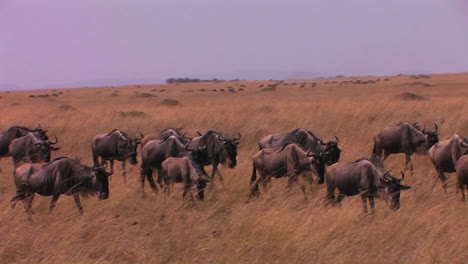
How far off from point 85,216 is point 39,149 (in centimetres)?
400

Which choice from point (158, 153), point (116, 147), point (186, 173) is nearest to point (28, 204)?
point (186, 173)

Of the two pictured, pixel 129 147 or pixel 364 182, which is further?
pixel 129 147

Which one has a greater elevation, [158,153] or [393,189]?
[158,153]

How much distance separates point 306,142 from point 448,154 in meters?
2.76

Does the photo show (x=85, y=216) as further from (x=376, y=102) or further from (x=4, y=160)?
(x=376, y=102)

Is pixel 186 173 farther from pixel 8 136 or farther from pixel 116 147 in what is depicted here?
pixel 8 136

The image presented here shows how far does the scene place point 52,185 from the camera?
25.7ft

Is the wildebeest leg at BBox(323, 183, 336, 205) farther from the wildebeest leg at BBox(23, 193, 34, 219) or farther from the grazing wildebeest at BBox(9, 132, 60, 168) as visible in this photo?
the grazing wildebeest at BBox(9, 132, 60, 168)

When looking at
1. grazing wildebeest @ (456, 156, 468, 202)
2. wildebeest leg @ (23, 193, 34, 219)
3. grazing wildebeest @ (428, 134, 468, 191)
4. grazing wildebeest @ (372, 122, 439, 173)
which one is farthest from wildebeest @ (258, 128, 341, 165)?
wildebeest leg @ (23, 193, 34, 219)

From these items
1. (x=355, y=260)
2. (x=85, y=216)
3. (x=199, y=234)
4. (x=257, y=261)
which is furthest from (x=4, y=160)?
(x=355, y=260)

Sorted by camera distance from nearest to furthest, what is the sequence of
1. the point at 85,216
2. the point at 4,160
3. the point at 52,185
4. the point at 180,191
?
the point at 85,216, the point at 52,185, the point at 180,191, the point at 4,160

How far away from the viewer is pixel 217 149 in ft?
Result: 34.2

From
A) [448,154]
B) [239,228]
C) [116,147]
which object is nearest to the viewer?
[239,228]

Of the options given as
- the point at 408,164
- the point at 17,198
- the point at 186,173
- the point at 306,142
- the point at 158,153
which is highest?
the point at 306,142
